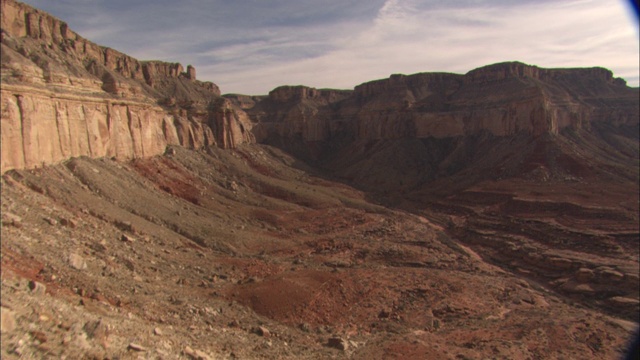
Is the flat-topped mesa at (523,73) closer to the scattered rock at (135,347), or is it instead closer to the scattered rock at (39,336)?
the scattered rock at (135,347)

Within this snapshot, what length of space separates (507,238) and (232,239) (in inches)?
940

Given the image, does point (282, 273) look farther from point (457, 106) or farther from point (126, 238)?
point (457, 106)

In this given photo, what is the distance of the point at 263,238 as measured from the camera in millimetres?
31094

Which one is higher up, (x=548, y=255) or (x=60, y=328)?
(x=60, y=328)

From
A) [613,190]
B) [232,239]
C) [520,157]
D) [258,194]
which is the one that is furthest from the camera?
[520,157]

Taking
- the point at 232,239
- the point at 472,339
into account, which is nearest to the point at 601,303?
the point at 472,339

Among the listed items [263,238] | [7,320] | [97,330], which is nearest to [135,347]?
[97,330]

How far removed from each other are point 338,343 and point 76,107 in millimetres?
21744

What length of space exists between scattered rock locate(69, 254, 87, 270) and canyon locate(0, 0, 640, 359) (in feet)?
0.47

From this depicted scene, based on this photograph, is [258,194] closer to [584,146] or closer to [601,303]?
[601,303]

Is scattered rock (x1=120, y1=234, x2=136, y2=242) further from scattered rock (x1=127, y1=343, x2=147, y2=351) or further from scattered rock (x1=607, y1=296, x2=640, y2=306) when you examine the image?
scattered rock (x1=607, y1=296, x2=640, y2=306)

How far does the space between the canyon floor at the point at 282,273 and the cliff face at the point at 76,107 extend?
1421 mm

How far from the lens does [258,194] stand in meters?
42.6

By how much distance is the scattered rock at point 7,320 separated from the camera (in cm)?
915
